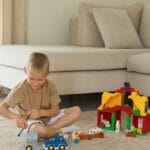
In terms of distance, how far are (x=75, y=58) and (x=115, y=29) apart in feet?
2.52

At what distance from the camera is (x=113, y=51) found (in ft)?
8.63

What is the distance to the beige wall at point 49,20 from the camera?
3510 millimetres

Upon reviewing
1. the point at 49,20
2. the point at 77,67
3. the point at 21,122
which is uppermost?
the point at 49,20

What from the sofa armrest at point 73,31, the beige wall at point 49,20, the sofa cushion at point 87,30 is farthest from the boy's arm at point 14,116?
the beige wall at point 49,20

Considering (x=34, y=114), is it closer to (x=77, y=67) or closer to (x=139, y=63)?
(x=77, y=67)

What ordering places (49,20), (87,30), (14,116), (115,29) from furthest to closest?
(49,20), (87,30), (115,29), (14,116)

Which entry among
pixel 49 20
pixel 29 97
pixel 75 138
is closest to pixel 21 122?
pixel 29 97

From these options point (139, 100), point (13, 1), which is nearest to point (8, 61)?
point (13, 1)

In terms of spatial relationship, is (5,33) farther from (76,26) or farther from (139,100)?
(139,100)

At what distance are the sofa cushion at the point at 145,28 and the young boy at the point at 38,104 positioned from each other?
5.26 ft

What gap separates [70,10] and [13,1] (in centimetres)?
65

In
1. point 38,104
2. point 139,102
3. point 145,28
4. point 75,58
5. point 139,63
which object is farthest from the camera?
point 145,28

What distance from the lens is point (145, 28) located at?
331cm

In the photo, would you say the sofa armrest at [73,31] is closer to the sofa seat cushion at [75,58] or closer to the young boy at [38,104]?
the sofa seat cushion at [75,58]
